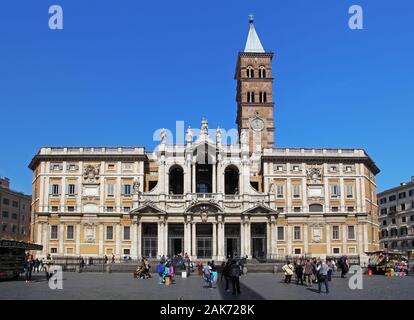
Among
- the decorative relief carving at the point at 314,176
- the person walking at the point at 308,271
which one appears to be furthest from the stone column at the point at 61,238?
the person walking at the point at 308,271

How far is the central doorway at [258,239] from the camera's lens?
69.6m

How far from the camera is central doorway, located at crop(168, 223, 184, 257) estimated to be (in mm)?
69062

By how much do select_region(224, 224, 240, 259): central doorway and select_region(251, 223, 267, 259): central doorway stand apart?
1.93m

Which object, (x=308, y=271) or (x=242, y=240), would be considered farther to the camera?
(x=242, y=240)

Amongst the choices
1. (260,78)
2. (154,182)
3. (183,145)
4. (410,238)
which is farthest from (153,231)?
(410,238)

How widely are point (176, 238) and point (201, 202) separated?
5681 millimetres

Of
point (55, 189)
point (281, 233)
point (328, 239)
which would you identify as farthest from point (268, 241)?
point (55, 189)

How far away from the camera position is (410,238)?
317 feet

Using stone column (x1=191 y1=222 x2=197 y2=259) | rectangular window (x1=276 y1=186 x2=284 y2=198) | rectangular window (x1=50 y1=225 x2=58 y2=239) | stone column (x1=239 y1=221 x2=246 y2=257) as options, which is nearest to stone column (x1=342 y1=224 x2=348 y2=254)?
rectangular window (x1=276 y1=186 x2=284 y2=198)

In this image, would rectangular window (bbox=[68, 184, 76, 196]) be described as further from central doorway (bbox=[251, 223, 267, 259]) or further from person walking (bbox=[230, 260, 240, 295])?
person walking (bbox=[230, 260, 240, 295])

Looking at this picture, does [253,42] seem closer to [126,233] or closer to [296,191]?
[296,191]

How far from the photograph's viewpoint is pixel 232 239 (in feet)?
230
